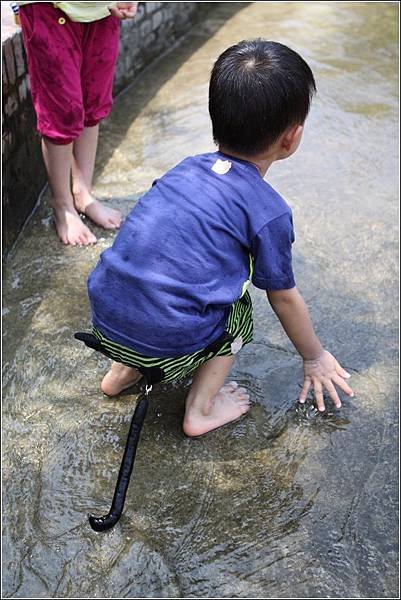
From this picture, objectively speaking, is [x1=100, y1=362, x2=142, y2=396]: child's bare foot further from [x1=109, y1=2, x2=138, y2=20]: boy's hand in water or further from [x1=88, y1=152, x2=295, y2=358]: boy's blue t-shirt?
[x1=109, y1=2, x2=138, y2=20]: boy's hand in water

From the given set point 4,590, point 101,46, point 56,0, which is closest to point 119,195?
point 101,46

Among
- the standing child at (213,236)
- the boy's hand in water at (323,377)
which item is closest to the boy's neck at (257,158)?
the standing child at (213,236)

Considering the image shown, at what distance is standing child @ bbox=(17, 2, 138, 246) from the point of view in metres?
2.62

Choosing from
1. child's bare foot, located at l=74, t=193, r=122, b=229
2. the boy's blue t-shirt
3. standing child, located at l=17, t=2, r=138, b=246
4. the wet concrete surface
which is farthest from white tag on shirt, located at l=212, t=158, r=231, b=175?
child's bare foot, located at l=74, t=193, r=122, b=229

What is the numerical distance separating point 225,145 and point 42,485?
1.01 m

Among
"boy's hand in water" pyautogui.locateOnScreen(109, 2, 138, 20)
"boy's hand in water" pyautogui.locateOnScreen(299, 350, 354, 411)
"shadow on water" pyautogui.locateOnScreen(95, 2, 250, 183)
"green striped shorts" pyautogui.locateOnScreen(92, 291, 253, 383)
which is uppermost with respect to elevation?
"boy's hand in water" pyautogui.locateOnScreen(109, 2, 138, 20)

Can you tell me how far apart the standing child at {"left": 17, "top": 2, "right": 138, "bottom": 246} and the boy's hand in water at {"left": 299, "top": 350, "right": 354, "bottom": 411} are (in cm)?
114

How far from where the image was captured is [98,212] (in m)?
3.01

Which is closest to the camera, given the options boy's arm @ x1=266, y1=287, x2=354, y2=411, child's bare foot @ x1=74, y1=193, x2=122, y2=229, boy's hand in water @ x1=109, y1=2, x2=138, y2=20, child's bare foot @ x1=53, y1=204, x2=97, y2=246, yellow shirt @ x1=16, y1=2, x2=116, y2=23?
boy's arm @ x1=266, y1=287, x2=354, y2=411

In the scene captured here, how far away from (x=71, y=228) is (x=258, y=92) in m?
1.30

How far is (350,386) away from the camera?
7.52ft

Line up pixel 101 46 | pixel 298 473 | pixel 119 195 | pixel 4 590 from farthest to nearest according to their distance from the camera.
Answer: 1. pixel 119 195
2. pixel 101 46
3. pixel 298 473
4. pixel 4 590

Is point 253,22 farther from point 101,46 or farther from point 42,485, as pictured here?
point 42,485

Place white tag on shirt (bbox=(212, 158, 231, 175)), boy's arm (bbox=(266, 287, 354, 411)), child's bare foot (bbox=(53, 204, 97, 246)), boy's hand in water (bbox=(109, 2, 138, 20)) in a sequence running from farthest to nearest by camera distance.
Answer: child's bare foot (bbox=(53, 204, 97, 246))
boy's hand in water (bbox=(109, 2, 138, 20))
boy's arm (bbox=(266, 287, 354, 411))
white tag on shirt (bbox=(212, 158, 231, 175))
